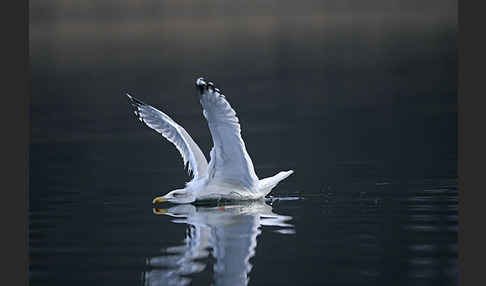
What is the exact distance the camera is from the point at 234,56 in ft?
102

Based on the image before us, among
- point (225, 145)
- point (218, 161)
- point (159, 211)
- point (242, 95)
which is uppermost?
point (242, 95)

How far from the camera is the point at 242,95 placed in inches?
1002

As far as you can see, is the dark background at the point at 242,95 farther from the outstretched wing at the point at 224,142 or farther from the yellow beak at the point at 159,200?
the outstretched wing at the point at 224,142

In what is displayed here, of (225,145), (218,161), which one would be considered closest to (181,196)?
(218,161)

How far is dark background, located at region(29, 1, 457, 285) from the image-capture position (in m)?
15.5

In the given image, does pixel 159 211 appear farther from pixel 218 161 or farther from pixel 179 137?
pixel 179 137

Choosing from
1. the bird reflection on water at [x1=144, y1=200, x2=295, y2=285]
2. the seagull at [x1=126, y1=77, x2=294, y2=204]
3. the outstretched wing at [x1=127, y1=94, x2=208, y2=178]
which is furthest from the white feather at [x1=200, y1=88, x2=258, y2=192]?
the outstretched wing at [x1=127, y1=94, x2=208, y2=178]

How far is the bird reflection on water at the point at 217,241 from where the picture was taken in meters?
10.4

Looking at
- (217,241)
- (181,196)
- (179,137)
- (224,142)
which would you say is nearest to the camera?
(217,241)

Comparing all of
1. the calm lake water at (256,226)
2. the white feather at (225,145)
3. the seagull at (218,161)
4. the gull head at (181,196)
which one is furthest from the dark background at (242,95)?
the white feather at (225,145)

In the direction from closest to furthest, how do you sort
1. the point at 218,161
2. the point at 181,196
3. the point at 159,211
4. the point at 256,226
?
the point at 256,226, the point at 218,161, the point at 159,211, the point at 181,196

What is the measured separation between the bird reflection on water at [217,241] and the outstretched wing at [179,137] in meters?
0.57

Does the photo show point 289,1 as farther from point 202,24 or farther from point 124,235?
point 124,235

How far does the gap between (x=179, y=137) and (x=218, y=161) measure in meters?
1.43
